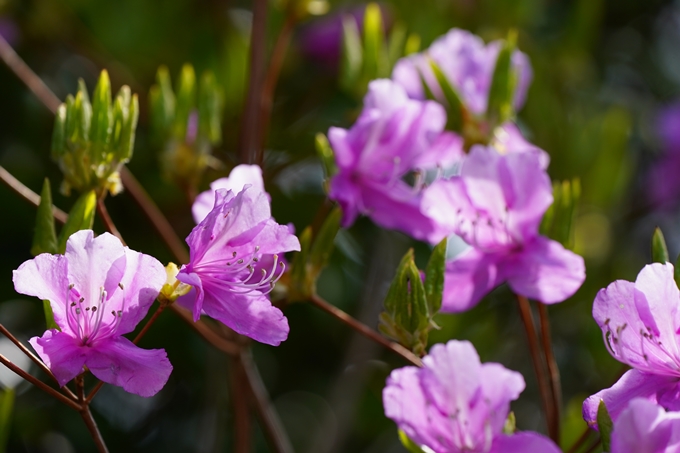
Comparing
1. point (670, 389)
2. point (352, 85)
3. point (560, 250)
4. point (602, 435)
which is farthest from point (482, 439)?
point (352, 85)

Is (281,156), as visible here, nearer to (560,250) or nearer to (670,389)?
(560,250)

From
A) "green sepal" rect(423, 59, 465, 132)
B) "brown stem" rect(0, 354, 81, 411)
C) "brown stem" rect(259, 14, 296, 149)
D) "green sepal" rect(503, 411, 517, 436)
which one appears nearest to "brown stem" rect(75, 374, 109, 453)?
"brown stem" rect(0, 354, 81, 411)

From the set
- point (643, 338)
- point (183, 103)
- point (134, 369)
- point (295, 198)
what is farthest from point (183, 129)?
point (643, 338)

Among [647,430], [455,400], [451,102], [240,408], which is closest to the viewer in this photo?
[647,430]

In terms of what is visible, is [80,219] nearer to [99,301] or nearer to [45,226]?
[45,226]

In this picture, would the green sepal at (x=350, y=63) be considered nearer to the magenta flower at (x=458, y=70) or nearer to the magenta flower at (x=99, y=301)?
the magenta flower at (x=458, y=70)

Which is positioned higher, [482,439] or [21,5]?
[21,5]
